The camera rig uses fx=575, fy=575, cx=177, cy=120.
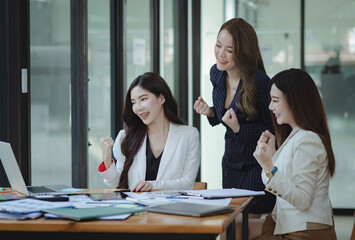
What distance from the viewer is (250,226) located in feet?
9.56

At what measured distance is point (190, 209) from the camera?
6.31 feet

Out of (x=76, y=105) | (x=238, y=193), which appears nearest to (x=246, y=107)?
(x=238, y=193)

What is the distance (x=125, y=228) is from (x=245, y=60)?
1.59 metres

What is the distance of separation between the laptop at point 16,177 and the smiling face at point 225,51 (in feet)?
3.59

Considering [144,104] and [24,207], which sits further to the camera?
[144,104]

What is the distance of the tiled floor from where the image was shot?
209 inches

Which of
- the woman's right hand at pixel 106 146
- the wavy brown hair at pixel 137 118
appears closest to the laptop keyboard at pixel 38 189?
the woman's right hand at pixel 106 146

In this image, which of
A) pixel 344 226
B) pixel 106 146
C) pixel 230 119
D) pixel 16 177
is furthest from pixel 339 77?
pixel 16 177

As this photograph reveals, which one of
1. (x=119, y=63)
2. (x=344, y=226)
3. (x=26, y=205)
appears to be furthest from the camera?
(x=344, y=226)

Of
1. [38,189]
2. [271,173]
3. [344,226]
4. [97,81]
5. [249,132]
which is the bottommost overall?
[344,226]

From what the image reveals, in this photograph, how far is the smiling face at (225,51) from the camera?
3.10m

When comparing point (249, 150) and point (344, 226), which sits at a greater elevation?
point (249, 150)

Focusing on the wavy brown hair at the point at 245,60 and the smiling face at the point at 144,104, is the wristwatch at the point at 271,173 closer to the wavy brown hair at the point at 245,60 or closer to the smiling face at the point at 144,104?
the wavy brown hair at the point at 245,60

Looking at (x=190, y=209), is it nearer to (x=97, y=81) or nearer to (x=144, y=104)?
(x=144, y=104)
